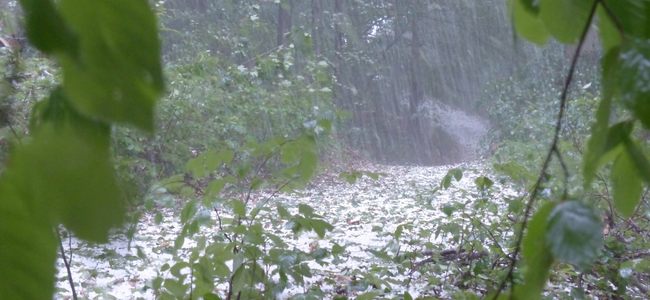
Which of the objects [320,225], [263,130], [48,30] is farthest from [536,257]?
[263,130]

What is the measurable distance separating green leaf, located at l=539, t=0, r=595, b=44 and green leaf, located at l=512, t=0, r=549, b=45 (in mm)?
43

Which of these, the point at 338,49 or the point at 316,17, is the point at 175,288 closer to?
the point at 316,17

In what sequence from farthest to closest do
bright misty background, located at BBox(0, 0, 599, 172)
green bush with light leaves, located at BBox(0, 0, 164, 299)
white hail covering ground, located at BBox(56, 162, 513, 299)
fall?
1. bright misty background, located at BBox(0, 0, 599, 172)
2. white hail covering ground, located at BBox(56, 162, 513, 299)
3. green bush with light leaves, located at BBox(0, 0, 164, 299)

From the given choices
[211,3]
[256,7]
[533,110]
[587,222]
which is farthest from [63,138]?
[533,110]

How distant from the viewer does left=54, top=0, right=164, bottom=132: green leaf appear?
0.61 ft

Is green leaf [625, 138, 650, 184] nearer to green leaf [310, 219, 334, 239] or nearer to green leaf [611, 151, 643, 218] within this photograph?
green leaf [611, 151, 643, 218]

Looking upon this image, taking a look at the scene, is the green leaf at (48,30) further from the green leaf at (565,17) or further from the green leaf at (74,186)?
the green leaf at (565,17)

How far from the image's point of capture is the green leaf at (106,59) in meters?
0.19

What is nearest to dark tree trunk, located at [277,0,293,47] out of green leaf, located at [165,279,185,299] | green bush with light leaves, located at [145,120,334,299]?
green bush with light leaves, located at [145,120,334,299]

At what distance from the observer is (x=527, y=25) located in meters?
0.42

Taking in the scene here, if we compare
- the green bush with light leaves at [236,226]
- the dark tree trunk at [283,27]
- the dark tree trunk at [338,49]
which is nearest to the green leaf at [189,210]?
the green bush with light leaves at [236,226]

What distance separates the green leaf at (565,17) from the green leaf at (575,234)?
0.54 ft

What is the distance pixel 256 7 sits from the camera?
107 inches

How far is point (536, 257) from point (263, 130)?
7.34 feet
